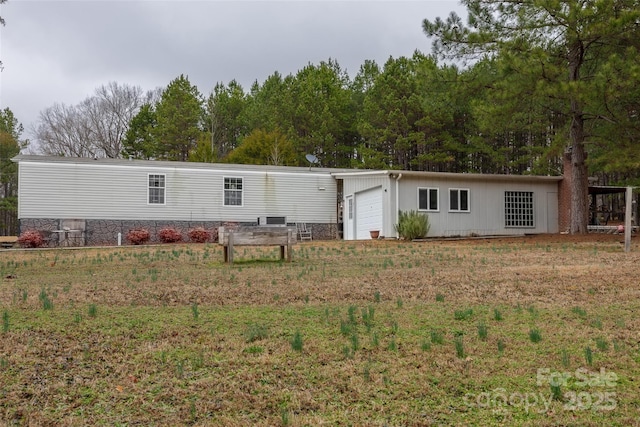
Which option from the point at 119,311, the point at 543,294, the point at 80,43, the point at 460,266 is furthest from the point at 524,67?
the point at 80,43

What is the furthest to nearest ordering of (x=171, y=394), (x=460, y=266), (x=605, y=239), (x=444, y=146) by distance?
(x=444, y=146)
(x=605, y=239)
(x=460, y=266)
(x=171, y=394)

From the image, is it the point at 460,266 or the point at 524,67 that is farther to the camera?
the point at 524,67

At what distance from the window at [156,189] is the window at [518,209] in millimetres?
13493

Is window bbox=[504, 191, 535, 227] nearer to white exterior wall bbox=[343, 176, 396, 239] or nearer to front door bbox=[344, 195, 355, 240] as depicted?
white exterior wall bbox=[343, 176, 396, 239]

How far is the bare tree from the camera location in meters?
37.6

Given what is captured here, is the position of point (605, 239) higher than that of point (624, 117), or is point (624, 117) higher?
point (624, 117)

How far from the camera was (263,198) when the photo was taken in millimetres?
21984

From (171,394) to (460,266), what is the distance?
273 inches

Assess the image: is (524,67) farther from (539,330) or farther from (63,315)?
(63,315)

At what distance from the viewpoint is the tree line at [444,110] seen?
15.4 meters

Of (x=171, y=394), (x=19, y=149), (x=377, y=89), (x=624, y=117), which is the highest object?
(x=377, y=89)

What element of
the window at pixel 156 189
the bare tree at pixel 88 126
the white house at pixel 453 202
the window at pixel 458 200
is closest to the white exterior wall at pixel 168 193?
the window at pixel 156 189

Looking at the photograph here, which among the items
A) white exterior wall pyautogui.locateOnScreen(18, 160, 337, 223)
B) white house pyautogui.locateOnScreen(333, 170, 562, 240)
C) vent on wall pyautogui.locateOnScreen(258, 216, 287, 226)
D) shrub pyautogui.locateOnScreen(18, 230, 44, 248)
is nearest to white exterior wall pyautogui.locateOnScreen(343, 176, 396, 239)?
white house pyautogui.locateOnScreen(333, 170, 562, 240)

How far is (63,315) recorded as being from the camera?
5.02 metres
